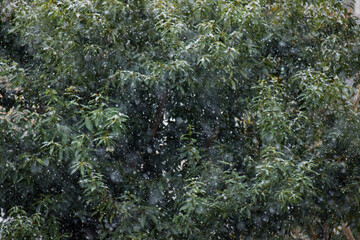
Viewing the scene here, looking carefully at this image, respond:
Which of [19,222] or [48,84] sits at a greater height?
[48,84]

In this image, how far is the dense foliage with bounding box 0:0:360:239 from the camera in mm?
4117

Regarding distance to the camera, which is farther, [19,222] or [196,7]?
[196,7]

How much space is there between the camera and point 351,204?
4.71 meters

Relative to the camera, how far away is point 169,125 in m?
4.94

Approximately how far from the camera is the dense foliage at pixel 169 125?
4.12 meters

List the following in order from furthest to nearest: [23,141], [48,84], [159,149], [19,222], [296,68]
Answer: [296,68]
[159,149]
[48,84]
[23,141]
[19,222]

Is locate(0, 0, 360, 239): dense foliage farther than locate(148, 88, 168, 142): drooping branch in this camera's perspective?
No

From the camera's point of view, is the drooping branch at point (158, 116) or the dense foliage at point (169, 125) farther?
the drooping branch at point (158, 116)

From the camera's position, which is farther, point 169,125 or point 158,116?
point 169,125

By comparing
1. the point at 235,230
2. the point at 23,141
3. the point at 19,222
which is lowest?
the point at 235,230

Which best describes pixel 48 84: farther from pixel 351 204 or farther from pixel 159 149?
pixel 351 204

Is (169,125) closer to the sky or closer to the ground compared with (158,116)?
closer to the ground

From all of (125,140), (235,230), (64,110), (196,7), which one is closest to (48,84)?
(64,110)

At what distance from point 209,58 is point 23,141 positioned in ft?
5.86
